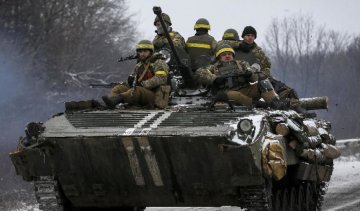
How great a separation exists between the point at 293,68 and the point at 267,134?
195 feet

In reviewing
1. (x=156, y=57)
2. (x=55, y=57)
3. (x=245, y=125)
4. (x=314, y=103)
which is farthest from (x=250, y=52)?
(x=55, y=57)

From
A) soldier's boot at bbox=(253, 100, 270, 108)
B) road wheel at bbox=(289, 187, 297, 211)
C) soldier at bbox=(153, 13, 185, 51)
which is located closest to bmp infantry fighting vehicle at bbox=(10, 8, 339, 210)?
soldier's boot at bbox=(253, 100, 270, 108)

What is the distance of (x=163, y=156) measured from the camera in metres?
10.4

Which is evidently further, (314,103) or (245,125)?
(314,103)

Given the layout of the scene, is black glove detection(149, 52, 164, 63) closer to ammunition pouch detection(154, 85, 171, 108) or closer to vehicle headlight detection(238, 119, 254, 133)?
ammunition pouch detection(154, 85, 171, 108)

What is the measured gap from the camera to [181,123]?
414 inches

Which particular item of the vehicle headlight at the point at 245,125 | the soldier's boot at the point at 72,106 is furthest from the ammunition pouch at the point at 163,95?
the vehicle headlight at the point at 245,125

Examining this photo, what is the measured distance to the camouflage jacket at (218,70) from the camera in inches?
493

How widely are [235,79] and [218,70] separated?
0.28 m

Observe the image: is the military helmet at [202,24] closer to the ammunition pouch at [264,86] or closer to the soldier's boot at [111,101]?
the ammunition pouch at [264,86]

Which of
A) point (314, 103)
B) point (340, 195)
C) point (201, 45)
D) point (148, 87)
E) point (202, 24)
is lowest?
point (340, 195)

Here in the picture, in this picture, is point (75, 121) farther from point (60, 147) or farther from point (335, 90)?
point (335, 90)

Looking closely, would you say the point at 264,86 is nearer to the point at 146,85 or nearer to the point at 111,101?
the point at 146,85

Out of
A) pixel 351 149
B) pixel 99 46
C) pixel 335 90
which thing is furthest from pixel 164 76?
pixel 335 90
